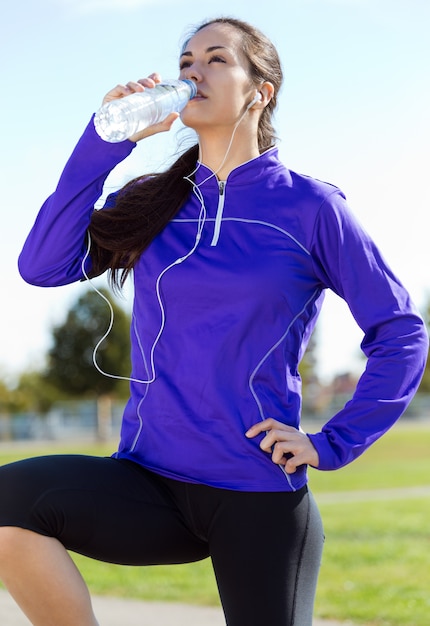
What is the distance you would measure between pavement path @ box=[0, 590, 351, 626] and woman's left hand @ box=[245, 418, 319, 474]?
9.87ft

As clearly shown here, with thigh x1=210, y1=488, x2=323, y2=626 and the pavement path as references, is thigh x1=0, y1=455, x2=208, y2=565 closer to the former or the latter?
thigh x1=210, y1=488, x2=323, y2=626

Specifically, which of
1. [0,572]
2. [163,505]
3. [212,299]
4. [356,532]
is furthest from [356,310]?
[356,532]

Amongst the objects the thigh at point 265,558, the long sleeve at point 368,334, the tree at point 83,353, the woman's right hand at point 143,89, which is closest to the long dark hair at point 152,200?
the woman's right hand at point 143,89

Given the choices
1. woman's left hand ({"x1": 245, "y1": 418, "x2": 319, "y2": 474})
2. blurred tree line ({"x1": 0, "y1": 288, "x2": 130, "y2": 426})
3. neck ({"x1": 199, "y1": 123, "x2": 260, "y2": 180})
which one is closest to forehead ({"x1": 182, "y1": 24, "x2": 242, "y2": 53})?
neck ({"x1": 199, "y1": 123, "x2": 260, "y2": 180})

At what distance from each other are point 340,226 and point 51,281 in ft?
2.90

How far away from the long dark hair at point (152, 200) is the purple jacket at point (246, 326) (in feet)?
0.38

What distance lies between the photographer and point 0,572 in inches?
93.4

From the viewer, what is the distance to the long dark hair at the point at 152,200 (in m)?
2.82

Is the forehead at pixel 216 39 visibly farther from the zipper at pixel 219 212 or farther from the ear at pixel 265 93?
the zipper at pixel 219 212

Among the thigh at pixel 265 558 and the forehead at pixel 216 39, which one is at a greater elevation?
the forehead at pixel 216 39

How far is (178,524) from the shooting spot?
8.30 feet

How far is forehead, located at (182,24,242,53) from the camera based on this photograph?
285 cm

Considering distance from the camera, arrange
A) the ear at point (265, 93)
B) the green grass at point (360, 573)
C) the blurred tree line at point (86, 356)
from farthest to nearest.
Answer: the blurred tree line at point (86, 356), the green grass at point (360, 573), the ear at point (265, 93)

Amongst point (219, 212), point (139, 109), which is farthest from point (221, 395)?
point (139, 109)
